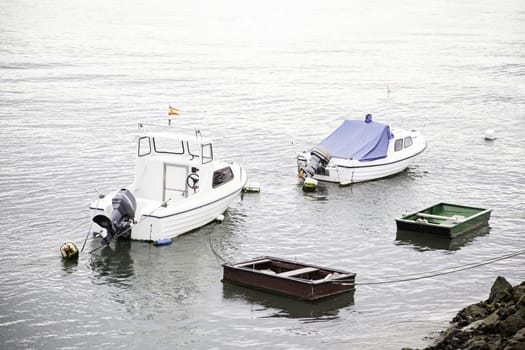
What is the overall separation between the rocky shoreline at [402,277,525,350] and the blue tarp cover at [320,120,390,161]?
18364 millimetres

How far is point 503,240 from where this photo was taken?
1421 inches

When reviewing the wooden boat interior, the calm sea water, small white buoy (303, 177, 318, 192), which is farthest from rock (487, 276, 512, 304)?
small white buoy (303, 177, 318, 192)

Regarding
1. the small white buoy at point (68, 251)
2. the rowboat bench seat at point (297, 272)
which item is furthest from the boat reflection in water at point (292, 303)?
the small white buoy at point (68, 251)

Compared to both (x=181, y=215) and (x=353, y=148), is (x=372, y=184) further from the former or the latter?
(x=181, y=215)

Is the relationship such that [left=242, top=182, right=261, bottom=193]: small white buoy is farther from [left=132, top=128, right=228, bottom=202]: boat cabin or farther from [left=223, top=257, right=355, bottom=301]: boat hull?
[left=223, top=257, right=355, bottom=301]: boat hull

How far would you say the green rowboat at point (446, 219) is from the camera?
35.7 metres

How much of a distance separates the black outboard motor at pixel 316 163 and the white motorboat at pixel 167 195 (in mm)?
5565

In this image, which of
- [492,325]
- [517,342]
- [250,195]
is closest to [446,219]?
[250,195]

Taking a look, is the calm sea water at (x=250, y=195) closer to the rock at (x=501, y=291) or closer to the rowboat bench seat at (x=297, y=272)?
Result: the rowboat bench seat at (x=297, y=272)

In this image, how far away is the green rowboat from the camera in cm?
3572

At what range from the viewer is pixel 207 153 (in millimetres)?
36656

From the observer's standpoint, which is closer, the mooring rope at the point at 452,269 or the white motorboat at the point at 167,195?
the mooring rope at the point at 452,269

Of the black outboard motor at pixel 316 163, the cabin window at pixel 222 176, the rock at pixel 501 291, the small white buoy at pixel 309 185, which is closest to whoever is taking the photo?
the rock at pixel 501 291

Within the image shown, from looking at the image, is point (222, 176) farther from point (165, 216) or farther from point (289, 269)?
point (289, 269)
